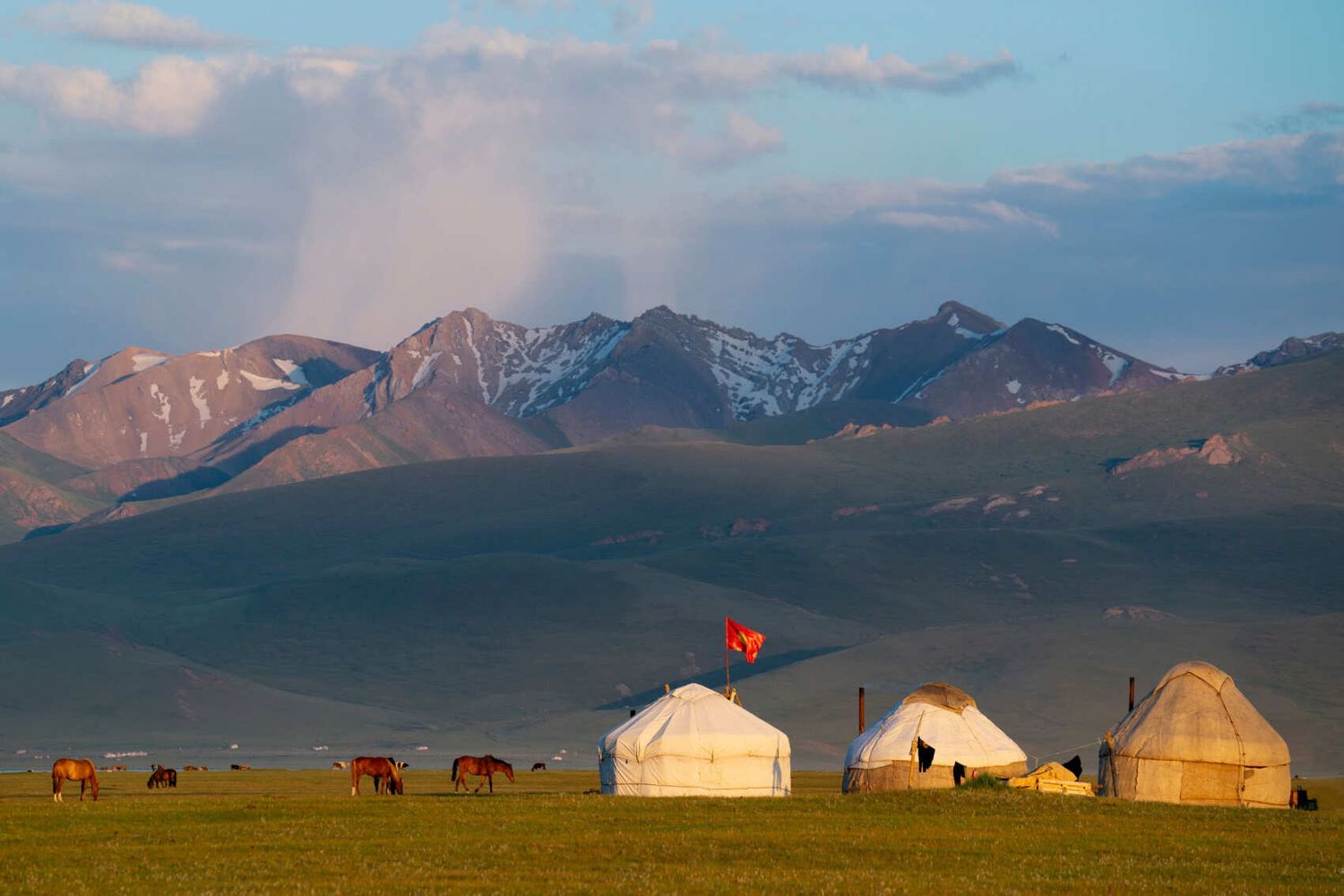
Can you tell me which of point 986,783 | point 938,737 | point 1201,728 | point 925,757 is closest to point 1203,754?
point 1201,728

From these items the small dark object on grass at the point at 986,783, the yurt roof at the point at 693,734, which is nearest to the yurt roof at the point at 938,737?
the yurt roof at the point at 693,734

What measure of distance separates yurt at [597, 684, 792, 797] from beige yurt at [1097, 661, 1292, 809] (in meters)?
9.77

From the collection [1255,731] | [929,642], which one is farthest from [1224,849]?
[929,642]

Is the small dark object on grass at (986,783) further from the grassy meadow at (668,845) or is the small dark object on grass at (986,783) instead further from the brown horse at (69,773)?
the brown horse at (69,773)

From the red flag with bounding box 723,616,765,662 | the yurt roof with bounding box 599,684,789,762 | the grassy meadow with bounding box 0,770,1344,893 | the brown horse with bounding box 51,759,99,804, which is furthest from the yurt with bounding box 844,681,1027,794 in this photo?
the brown horse with bounding box 51,759,99,804

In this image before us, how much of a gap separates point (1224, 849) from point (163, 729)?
434 ft

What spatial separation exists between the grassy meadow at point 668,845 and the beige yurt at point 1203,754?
190 inches

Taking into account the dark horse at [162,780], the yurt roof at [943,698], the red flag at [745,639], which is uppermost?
the red flag at [745,639]

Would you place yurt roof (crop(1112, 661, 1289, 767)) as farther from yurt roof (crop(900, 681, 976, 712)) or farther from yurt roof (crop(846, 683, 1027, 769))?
yurt roof (crop(900, 681, 976, 712))

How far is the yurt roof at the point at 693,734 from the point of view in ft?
167

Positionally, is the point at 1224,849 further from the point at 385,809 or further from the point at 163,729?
the point at 163,729

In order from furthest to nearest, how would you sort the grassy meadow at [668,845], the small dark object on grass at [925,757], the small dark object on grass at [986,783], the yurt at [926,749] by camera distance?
the yurt at [926,749]
the small dark object on grass at [925,757]
the small dark object on grass at [986,783]
the grassy meadow at [668,845]

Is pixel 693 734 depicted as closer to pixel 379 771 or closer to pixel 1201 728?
pixel 379 771

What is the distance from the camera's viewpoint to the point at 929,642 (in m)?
173
